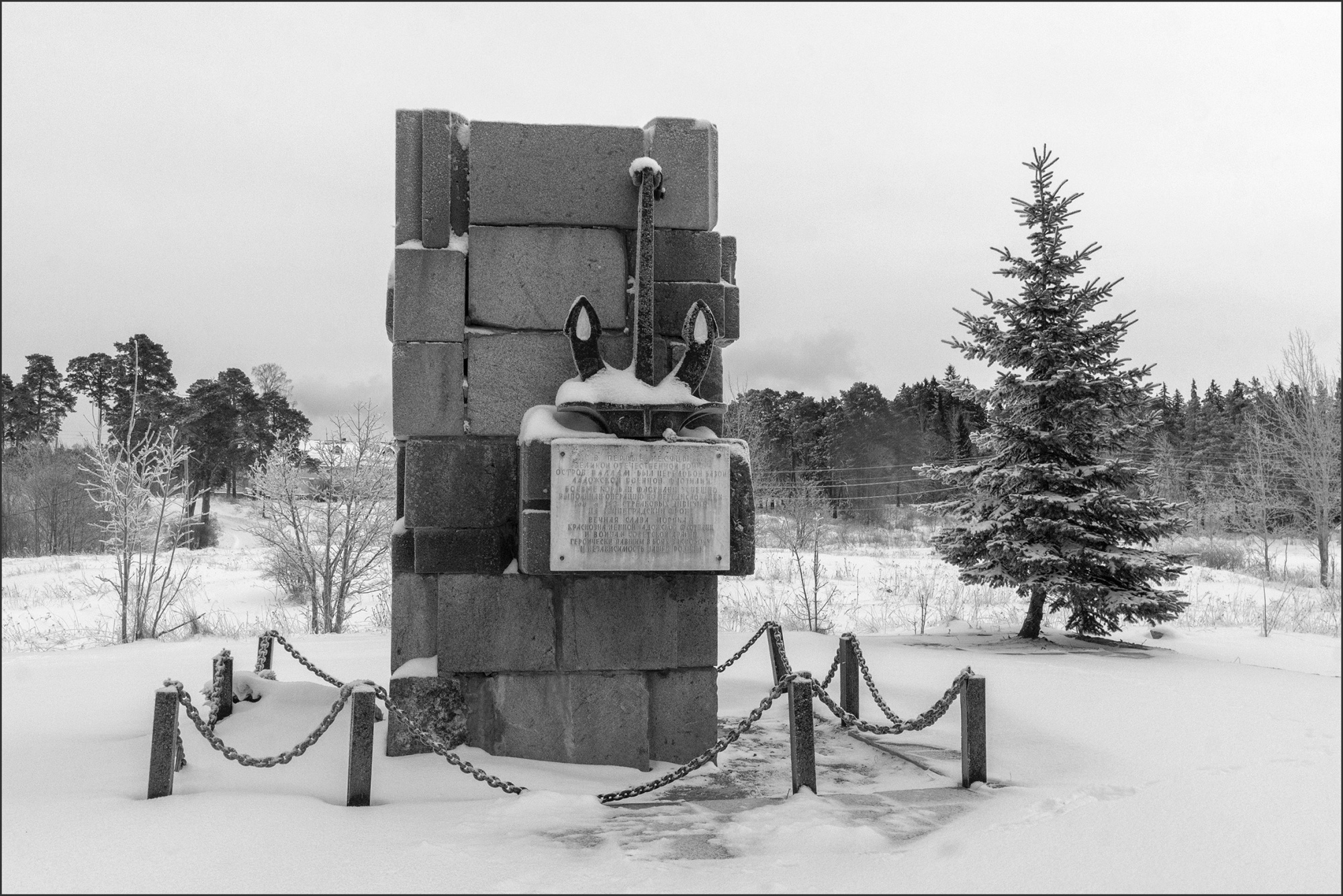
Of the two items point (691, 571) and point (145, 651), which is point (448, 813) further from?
point (145, 651)

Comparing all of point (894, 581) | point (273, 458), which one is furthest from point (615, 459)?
point (894, 581)

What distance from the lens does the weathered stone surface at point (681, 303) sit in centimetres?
553

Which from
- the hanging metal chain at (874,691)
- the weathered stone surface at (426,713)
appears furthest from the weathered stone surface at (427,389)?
the hanging metal chain at (874,691)

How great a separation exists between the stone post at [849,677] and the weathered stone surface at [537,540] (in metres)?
2.75

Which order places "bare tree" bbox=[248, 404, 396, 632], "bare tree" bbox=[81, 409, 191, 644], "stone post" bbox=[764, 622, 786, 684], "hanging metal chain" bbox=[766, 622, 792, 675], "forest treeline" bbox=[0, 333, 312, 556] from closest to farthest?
"hanging metal chain" bbox=[766, 622, 792, 675]
"stone post" bbox=[764, 622, 786, 684]
"bare tree" bbox=[81, 409, 191, 644]
"bare tree" bbox=[248, 404, 396, 632]
"forest treeline" bbox=[0, 333, 312, 556]

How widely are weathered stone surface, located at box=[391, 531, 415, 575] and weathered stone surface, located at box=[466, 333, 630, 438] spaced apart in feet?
2.45

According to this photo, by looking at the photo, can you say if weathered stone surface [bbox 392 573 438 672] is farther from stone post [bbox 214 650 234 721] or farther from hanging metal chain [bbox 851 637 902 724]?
hanging metal chain [bbox 851 637 902 724]

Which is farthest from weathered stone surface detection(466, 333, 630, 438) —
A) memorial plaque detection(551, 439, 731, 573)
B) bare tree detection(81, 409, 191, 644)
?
bare tree detection(81, 409, 191, 644)

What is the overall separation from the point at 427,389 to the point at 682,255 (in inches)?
68.1

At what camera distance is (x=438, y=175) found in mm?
5406

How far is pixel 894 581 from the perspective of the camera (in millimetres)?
20844

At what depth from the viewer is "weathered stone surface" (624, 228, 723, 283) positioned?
5566 mm

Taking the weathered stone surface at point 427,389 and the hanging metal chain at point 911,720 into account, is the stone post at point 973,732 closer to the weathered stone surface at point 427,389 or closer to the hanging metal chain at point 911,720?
the hanging metal chain at point 911,720

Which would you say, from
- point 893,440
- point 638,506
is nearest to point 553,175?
point 638,506
